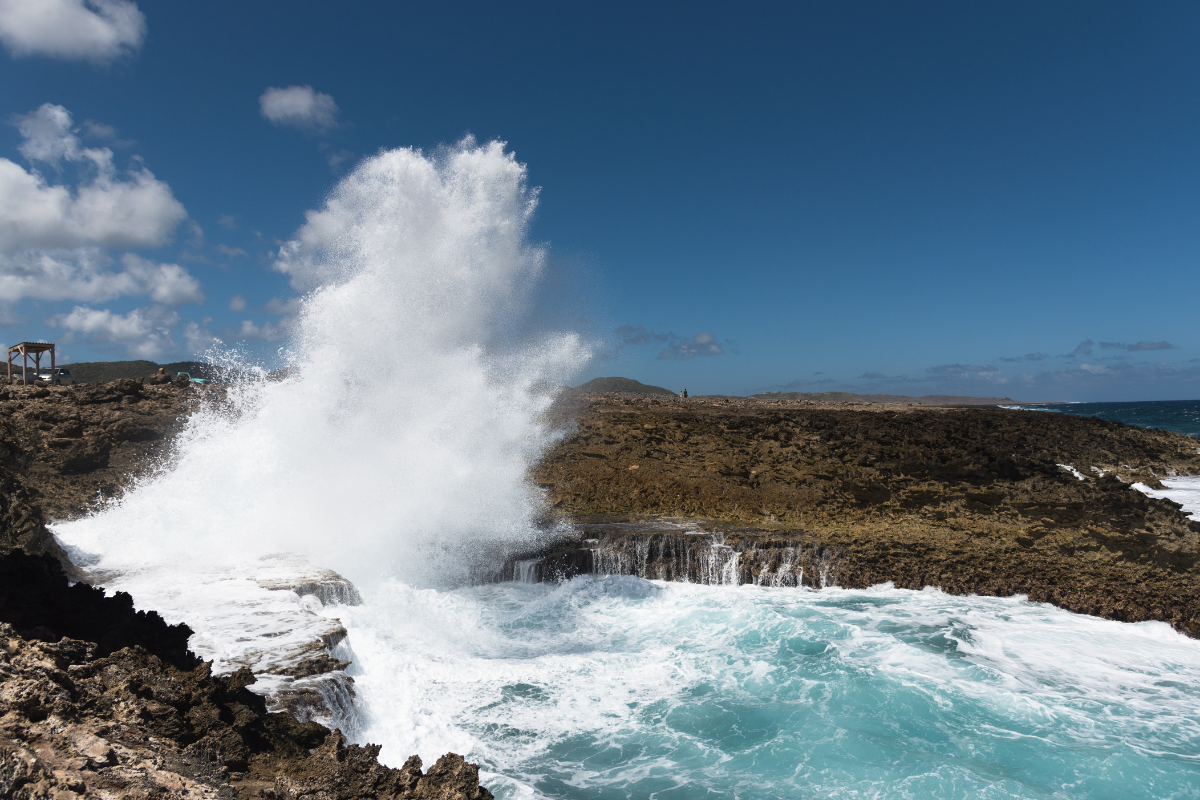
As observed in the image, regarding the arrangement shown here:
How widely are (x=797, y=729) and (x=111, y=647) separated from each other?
269 inches

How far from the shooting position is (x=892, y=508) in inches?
550

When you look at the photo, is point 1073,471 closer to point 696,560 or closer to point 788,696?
point 696,560

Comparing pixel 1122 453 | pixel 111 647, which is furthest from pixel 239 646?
pixel 1122 453

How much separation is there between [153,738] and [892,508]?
45.7 ft

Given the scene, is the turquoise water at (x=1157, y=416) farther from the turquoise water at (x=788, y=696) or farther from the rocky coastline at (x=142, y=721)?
the rocky coastline at (x=142, y=721)

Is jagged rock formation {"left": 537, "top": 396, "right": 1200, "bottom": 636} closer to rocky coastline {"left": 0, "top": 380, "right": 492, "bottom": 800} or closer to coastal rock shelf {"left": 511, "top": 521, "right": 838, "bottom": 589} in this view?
coastal rock shelf {"left": 511, "top": 521, "right": 838, "bottom": 589}

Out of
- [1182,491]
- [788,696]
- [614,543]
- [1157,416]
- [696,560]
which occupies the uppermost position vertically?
[1157,416]

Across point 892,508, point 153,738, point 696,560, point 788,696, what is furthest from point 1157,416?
point 153,738

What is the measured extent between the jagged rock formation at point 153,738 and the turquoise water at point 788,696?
215 centimetres

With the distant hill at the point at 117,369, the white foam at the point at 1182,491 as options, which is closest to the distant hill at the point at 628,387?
the distant hill at the point at 117,369

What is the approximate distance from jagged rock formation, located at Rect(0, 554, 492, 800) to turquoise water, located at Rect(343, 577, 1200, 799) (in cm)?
215

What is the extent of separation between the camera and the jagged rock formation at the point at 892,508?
35.0ft

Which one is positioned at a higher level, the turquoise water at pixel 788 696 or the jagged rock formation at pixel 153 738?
the jagged rock formation at pixel 153 738

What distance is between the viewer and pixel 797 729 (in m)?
7.07
